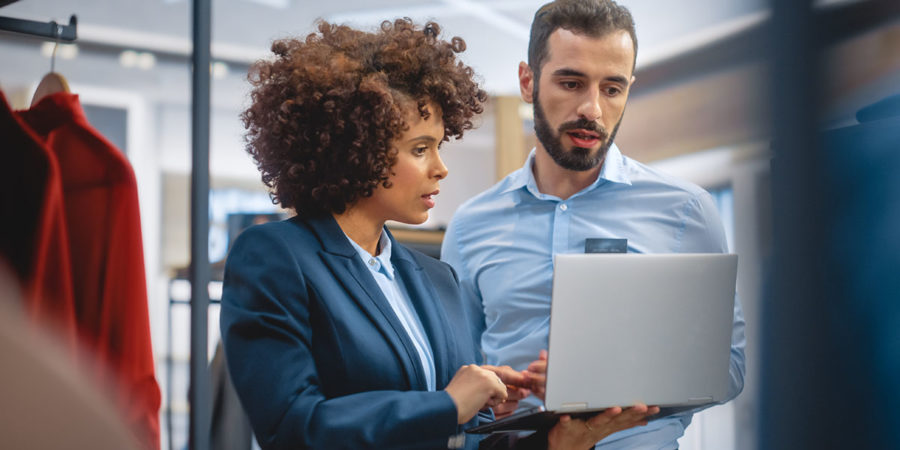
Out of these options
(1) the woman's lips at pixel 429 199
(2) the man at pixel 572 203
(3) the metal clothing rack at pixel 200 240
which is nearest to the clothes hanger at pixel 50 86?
(3) the metal clothing rack at pixel 200 240

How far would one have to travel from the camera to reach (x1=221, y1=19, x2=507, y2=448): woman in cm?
97

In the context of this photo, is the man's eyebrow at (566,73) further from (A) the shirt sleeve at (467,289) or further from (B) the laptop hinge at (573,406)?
(B) the laptop hinge at (573,406)

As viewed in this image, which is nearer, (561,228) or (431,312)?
(431,312)

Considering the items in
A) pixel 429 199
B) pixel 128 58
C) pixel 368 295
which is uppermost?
pixel 128 58

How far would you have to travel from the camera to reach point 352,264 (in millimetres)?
1081

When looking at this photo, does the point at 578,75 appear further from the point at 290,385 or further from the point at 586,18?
the point at 290,385

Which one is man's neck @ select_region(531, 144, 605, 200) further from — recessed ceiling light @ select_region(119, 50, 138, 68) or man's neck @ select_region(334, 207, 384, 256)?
recessed ceiling light @ select_region(119, 50, 138, 68)

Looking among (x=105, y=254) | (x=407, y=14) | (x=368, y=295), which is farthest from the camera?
(x=407, y=14)

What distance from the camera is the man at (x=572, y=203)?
1.49m

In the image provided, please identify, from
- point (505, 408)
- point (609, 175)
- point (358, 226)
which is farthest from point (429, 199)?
point (609, 175)

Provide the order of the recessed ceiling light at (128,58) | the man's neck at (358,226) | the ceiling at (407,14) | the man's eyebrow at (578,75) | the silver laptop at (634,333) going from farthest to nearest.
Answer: the recessed ceiling light at (128,58) < the ceiling at (407,14) < the man's eyebrow at (578,75) < the man's neck at (358,226) < the silver laptop at (634,333)

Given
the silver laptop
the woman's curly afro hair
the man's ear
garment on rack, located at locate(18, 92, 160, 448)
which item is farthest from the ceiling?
the silver laptop

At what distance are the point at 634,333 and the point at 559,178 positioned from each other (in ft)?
2.03

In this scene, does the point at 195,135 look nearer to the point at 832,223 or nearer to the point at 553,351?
the point at 553,351
